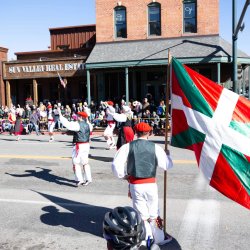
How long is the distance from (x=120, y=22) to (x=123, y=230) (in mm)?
23608

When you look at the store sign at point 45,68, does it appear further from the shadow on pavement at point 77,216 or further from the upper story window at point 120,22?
the shadow on pavement at point 77,216

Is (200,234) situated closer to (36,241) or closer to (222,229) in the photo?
(222,229)

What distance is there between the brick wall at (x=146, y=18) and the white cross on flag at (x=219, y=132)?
19.5 meters

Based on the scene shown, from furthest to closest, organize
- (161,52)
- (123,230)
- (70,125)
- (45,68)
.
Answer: (45,68) < (161,52) < (70,125) < (123,230)

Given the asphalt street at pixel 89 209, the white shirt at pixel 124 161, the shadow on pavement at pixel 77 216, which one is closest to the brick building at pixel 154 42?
the asphalt street at pixel 89 209

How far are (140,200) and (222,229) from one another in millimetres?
1702

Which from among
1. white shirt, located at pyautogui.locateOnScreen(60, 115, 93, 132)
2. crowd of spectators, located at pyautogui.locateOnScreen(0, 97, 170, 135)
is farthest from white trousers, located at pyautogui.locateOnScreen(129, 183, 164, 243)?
crowd of spectators, located at pyautogui.locateOnScreen(0, 97, 170, 135)

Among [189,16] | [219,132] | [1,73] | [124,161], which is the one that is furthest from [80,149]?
[1,73]

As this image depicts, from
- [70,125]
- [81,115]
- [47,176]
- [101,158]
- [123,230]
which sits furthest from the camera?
[101,158]

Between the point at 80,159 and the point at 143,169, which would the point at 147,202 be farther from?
the point at 80,159

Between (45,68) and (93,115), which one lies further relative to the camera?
(45,68)

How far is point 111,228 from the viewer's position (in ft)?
9.91

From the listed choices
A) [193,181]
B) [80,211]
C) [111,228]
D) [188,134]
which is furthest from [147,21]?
[111,228]

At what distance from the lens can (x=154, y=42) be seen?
80.5ft
